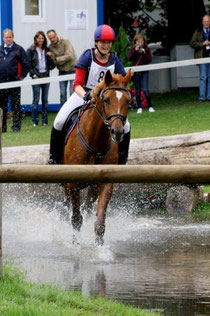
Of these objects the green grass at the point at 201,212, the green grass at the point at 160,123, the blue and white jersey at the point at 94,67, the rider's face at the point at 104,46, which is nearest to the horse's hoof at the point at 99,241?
the blue and white jersey at the point at 94,67

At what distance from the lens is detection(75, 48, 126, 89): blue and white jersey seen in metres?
10.3

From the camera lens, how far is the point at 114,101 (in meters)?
9.43

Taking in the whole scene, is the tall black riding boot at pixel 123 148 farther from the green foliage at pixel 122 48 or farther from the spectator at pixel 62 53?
the green foliage at pixel 122 48

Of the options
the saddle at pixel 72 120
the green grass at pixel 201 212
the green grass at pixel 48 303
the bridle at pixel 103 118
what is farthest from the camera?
the green grass at pixel 201 212

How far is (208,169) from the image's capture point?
225 inches

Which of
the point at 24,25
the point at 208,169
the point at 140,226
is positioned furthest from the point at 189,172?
the point at 24,25

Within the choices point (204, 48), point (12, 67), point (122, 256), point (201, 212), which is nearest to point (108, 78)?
point (122, 256)

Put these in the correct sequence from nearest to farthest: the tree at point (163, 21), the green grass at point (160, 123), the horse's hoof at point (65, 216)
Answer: the horse's hoof at point (65, 216) → the green grass at point (160, 123) → the tree at point (163, 21)

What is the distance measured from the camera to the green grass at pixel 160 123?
17.0m

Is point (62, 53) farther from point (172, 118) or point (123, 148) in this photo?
point (123, 148)

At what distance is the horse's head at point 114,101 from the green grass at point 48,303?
2.21 m

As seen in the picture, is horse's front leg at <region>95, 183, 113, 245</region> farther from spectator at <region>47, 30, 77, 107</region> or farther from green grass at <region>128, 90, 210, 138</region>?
spectator at <region>47, 30, 77, 107</region>

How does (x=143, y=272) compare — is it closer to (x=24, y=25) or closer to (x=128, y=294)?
(x=128, y=294)

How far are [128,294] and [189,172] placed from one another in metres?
2.34
